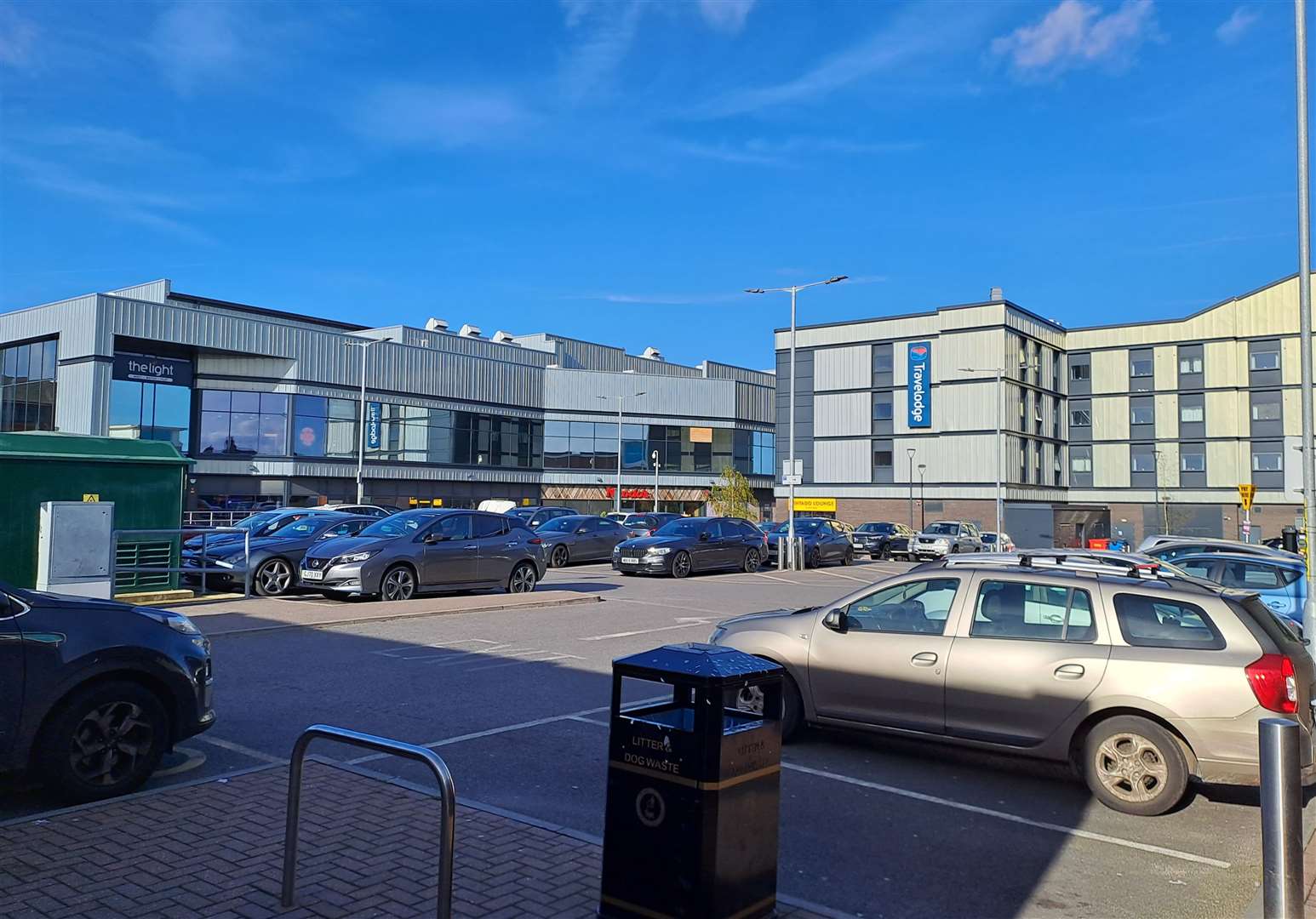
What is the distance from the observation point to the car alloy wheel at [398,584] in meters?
18.0

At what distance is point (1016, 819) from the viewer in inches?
260

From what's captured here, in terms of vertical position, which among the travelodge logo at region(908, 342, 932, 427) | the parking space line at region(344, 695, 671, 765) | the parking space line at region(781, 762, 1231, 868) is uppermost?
the travelodge logo at region(908, 342, 932, 427)

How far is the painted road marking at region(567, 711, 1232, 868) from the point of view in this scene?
19.7 feet

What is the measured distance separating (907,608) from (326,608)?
11.0 meters

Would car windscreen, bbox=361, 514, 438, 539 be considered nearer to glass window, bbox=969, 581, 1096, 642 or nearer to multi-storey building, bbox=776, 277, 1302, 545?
glass window, bbox=969, 581, 1096, 642

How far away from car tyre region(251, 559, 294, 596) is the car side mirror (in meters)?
13.5

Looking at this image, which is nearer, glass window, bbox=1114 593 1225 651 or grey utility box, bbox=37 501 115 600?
glass window, bbox=1114 593 1225 651

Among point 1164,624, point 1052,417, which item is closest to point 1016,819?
point 1164,624

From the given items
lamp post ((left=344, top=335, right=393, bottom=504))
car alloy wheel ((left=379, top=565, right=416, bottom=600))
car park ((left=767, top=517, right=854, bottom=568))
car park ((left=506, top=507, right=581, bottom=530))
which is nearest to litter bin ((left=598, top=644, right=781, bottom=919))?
car alloy wheel ((left=379, top=565, right=416, bottom=600))

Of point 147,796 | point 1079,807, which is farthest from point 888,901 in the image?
point 147,796

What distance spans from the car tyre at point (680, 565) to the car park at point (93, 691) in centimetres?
2008

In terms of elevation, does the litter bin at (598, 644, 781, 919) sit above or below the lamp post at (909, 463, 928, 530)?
below

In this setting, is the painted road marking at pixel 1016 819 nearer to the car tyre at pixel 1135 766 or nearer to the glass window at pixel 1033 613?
the car tyre at pixel 1135 766

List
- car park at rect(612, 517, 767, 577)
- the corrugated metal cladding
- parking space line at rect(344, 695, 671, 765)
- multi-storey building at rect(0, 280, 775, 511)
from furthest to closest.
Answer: the corrugated metal cladding
multi-storey building at rect(0, 280, 775, 511)
car park at rect(612, 517, 767, 577)
parking space line at rect(344, 695, 671, 765)
